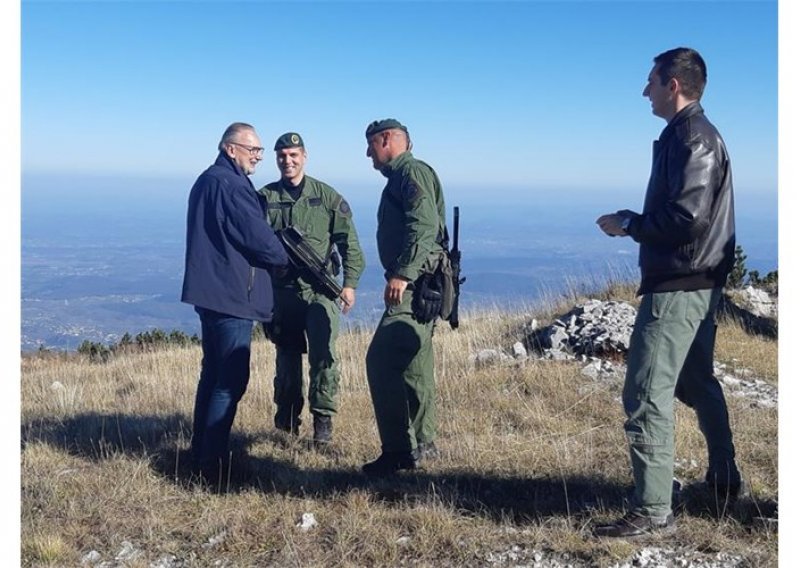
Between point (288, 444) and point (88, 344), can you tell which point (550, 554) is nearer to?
point (288, 444)

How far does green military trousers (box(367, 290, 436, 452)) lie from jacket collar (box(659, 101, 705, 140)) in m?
1.87

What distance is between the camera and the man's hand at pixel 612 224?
346 centimetres

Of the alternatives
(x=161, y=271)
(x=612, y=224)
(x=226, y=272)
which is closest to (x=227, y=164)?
(x=226, y=272)

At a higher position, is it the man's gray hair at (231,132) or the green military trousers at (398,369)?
the man's gray hair at (231,132)

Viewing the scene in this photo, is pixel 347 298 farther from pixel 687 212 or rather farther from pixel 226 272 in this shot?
pixel 687 212

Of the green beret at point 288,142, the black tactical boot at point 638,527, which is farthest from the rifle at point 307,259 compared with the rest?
the black tactical boot at point 638,527

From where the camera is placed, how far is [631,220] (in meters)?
3.43

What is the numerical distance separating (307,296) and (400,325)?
4.28 ft

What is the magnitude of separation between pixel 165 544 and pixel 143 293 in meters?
94.9

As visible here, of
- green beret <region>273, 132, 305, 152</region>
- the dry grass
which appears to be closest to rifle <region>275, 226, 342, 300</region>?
green beret <region>273, 132, 305, 152</region>

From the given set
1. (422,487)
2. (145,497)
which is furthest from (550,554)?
(145,497)

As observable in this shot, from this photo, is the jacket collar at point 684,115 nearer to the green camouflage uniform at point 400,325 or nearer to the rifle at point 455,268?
the green camouflage uniform at point 400,325

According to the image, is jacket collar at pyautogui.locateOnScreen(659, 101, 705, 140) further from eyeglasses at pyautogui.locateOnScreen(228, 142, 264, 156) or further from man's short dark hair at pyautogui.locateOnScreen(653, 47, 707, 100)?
eyeglasses at pyautogui.locateOnScreen(228, 142, 264, 156)

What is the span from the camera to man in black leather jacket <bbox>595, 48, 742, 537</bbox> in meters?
3.31
